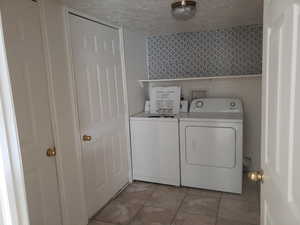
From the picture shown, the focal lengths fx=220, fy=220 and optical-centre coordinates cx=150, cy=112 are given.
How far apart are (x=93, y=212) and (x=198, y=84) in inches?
84.3

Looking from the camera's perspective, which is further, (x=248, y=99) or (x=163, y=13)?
(x=248, y=99)

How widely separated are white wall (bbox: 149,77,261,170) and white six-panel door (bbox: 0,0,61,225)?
225cm

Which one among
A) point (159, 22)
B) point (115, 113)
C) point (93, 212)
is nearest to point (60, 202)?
point (93, 212)

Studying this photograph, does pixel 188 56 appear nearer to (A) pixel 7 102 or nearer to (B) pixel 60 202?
(B) pixel 60 202

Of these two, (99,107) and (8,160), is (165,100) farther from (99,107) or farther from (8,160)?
(8,160)

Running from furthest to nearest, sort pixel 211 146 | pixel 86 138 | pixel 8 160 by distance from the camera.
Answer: pixel 211 146 → pixel 86 138 → pixel 8 160

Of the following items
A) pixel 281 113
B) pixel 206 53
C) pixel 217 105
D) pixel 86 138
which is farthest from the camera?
pixel 206 53

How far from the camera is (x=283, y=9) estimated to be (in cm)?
75

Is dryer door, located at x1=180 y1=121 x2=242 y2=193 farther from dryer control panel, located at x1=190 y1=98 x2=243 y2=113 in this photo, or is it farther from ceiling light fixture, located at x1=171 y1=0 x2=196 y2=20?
ceiling light fixture, located at x1=171 y1=0 x2=196 y2=20

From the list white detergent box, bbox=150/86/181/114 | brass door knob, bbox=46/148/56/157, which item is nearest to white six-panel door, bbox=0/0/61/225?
brass door knob, bbox=46/148/56/157

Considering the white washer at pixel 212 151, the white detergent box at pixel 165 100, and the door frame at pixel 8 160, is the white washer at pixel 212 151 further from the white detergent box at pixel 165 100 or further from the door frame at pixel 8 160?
the door frame at pixel 8 160

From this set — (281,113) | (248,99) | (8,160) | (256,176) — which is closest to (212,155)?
(248,99)

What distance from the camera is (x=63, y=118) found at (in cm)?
184

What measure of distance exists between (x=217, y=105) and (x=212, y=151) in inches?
27.4
